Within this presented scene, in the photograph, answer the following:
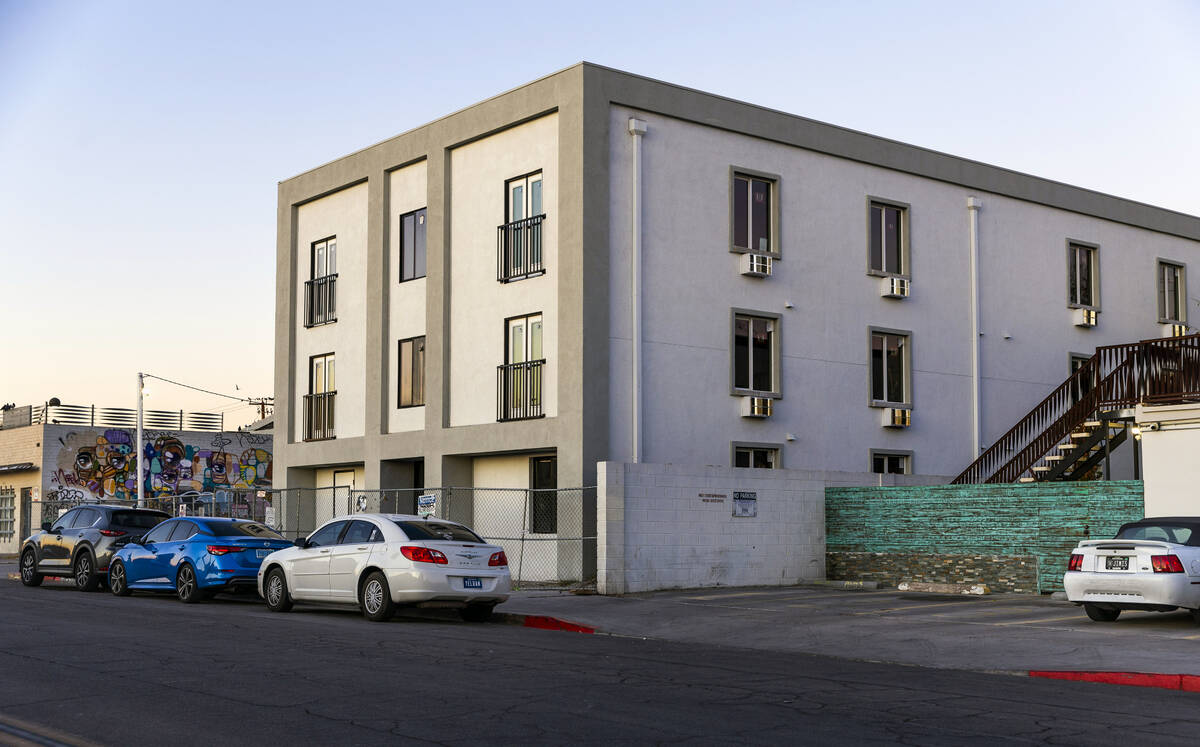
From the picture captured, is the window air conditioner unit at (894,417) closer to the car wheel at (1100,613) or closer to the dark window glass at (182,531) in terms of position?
the car wheel at (1100,613)

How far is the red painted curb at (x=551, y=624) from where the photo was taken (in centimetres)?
1747

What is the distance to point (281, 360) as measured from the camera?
33875 millimetres

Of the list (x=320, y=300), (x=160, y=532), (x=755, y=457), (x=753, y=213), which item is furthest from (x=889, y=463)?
(x=160, y=532)

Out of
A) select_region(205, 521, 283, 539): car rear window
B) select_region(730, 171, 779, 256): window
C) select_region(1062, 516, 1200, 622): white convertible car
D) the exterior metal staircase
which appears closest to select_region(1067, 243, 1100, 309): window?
the exterior metal staircase

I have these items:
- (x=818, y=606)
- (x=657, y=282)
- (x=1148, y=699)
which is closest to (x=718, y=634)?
(x=818, y=606)

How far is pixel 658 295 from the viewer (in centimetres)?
2614

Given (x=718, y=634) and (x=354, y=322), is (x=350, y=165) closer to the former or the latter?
(x=354, y=322)

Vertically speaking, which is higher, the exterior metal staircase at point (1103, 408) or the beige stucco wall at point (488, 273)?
the beige stucco wall at point (488, 273)

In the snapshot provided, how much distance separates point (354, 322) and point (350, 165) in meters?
3.88

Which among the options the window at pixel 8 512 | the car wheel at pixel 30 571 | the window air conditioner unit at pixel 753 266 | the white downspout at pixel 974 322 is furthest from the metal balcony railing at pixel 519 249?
the window at pixel 8 512

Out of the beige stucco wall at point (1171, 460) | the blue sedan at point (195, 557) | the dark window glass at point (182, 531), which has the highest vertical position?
the beige stucco wall at point (1171, 460)

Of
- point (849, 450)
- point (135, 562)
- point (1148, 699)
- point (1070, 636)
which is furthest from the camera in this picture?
point (849, 450)

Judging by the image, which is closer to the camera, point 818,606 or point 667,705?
point 667,705

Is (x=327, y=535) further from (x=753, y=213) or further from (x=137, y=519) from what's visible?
(x=753, y=213)
